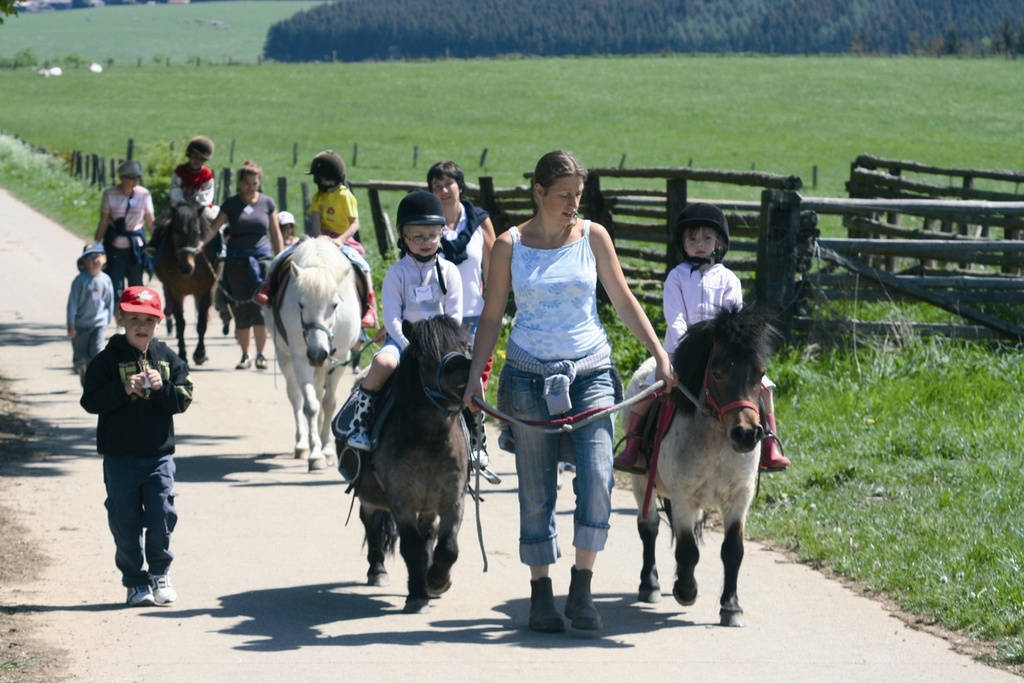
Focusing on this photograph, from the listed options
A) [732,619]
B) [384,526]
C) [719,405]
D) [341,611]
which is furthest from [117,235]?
[732,619]

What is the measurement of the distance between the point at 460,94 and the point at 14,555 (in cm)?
8449

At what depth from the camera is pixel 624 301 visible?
6152mm

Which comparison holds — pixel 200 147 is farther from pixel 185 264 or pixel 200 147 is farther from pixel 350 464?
pixel 350 464

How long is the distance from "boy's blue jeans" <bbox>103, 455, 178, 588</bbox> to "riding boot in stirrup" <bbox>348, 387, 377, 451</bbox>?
0.93 meters

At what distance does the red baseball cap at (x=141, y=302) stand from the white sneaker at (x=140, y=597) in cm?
136

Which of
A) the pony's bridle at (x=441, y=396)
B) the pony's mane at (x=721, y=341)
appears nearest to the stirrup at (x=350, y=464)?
the pony's bridle at (x=441, y=396)

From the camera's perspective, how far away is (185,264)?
1489 cm

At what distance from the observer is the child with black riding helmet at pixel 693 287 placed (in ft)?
22.3

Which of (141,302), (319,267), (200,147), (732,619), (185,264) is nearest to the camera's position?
(732,619)

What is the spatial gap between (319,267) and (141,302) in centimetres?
368

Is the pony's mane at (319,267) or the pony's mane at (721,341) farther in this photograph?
the pony's mane at (319,267)

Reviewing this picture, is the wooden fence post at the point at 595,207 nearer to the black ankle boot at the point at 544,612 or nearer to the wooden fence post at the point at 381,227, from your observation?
the wooden fence post at the point at 381,227

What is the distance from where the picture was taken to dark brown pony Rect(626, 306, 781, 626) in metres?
6.14

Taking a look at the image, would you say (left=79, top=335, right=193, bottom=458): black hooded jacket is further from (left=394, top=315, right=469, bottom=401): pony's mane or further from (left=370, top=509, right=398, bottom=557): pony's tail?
(left=370, top=509, right=398, bottom=557): pony's tail
